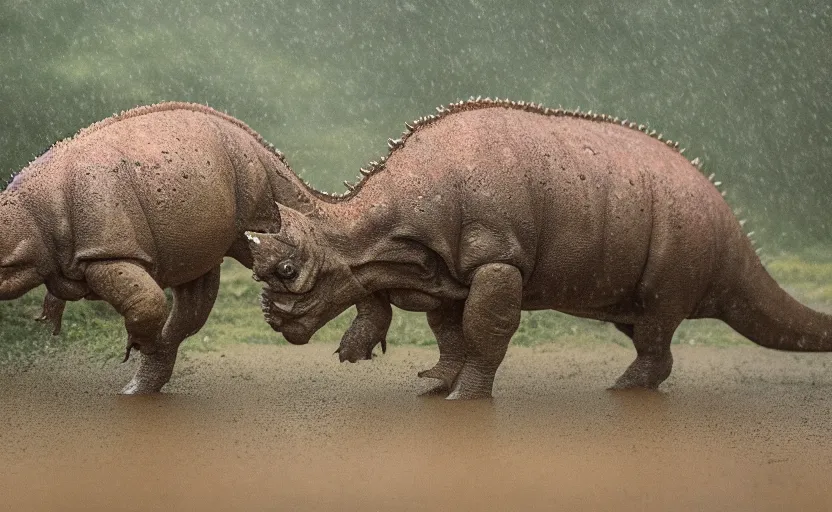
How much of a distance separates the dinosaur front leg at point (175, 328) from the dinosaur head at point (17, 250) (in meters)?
0.95

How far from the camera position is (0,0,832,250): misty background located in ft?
39.3

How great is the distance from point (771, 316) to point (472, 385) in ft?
5.83

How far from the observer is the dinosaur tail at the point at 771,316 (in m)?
6.13

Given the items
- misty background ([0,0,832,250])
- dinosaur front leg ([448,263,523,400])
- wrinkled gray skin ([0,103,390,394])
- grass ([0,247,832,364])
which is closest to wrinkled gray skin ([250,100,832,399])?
dinosaur front leg ([448,263,523,400])

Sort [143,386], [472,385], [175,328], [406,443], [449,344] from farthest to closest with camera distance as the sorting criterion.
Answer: [175,328] → [143,386] → [449,344] → [472,385] → [406,443]

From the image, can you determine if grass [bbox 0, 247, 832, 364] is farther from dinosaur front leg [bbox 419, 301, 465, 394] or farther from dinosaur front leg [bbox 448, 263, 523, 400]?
dinosaur front leg [bbox 448, 263, 523, 400]

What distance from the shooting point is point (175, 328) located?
6.16 metres

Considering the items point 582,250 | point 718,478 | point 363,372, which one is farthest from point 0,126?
point 718,478

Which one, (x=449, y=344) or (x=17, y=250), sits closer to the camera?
(x=17, y=250)

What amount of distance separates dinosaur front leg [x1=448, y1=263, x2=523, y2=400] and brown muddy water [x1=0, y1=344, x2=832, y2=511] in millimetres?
139

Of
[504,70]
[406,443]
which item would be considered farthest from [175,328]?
[504,70]

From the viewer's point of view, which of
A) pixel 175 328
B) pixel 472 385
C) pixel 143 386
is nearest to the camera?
pixel 472 385

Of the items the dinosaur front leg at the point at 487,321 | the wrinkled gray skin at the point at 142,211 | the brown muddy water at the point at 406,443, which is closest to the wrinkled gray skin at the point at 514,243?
the dinosaur front leg at the point at 487,321

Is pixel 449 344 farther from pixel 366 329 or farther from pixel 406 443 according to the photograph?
pixel 406 443
